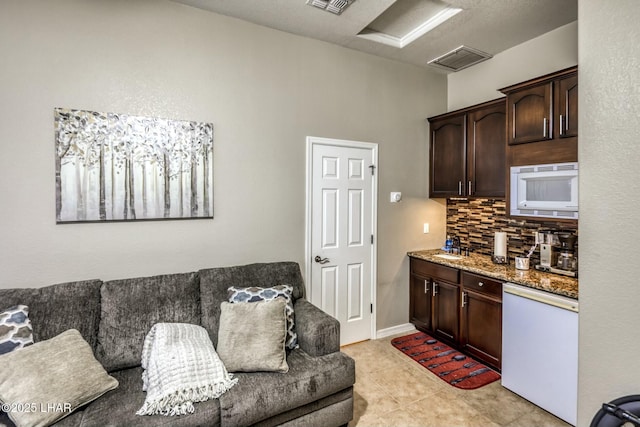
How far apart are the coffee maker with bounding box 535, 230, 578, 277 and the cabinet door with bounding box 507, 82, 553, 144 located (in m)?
0.84

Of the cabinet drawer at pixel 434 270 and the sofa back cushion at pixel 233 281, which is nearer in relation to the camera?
the sofa back cushion at pixel 233 281

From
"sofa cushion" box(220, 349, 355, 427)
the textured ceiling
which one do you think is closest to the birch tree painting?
the textured ceiling

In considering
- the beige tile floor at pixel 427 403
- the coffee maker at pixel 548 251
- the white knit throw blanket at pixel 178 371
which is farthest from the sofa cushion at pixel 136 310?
the coffee maker at pixel 548 251

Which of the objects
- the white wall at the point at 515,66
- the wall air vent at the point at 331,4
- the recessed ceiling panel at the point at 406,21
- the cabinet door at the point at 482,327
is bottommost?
the cabinet door at the point at 482,327

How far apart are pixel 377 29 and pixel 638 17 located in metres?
2.16

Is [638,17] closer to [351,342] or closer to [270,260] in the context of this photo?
[270,260]

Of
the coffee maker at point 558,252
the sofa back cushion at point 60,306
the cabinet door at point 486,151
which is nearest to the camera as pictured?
the sofa back cushion at point 60,306

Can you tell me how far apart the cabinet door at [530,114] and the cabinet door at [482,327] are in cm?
139

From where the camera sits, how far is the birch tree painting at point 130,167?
2.30m

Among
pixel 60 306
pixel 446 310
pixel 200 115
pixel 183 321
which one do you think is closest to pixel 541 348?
pixel 446 310

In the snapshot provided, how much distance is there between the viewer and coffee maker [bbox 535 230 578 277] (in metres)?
2.69

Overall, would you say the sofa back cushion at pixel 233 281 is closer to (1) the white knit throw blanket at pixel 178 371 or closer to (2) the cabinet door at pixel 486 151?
(1) the white knit throw blanket at pixel 178 371

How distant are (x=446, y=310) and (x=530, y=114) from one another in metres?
1.98

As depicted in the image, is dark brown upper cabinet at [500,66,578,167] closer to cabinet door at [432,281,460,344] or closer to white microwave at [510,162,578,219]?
white microwave at [510,162,578,219]
